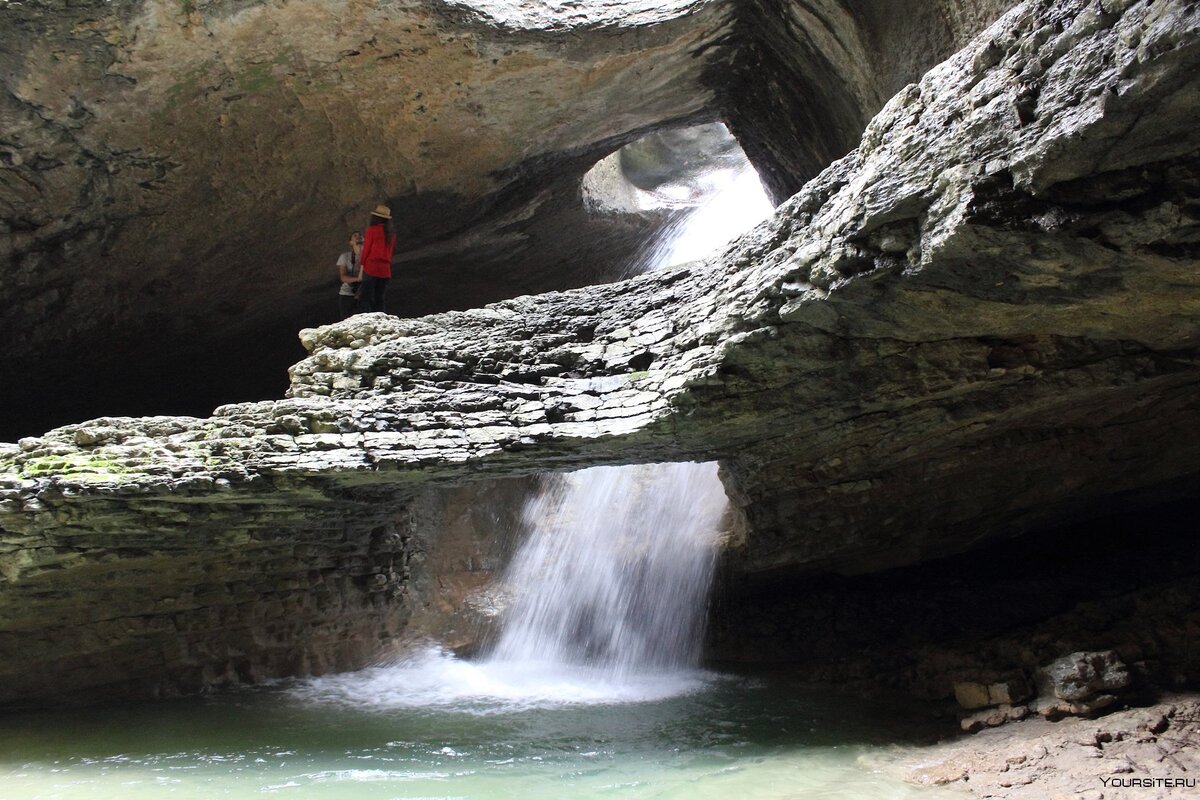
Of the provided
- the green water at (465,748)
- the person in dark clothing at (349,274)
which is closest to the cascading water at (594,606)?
the green water at (465,748)

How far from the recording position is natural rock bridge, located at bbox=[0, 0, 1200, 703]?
3.31 metres

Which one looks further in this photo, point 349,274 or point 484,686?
point 349,274

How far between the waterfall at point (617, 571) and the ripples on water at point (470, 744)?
91 cm

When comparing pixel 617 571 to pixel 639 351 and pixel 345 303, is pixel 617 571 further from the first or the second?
pixel 639 351

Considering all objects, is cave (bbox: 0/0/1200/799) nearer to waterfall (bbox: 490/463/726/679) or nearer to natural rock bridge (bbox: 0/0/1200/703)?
natural rock bridge (bbox: 0/0/1200/703)

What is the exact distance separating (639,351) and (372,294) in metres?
3.37

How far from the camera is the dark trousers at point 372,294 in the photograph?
791 cm

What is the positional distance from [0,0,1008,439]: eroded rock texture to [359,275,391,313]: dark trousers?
4.79 ft

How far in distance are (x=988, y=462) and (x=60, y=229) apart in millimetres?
8406

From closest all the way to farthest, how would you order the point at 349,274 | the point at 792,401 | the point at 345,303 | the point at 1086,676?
the point at 1086,676, the point at 792,401, the point at 345,303, the point at 349,274

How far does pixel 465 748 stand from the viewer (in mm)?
5863

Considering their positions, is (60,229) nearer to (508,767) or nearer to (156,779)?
(156,779)

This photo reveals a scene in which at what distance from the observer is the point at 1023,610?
6801 mm

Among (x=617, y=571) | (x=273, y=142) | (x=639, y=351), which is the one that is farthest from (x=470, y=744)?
(x=273, y=142)
